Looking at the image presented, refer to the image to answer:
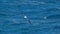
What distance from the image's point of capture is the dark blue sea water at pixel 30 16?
9.71 feet

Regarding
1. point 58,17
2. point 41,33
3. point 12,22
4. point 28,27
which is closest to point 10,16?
point 12,22

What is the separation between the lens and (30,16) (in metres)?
3.01

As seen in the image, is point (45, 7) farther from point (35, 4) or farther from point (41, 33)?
point (41, 33)

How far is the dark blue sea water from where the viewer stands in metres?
2.96

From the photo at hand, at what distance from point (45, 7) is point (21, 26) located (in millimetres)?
465

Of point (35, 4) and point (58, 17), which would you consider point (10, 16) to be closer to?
point (35, 4)

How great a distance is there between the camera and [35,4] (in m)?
3.05

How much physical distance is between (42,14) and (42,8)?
93 mm

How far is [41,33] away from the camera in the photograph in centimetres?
295

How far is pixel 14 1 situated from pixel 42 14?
467 millimetres

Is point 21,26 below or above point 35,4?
below

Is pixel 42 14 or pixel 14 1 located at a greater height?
pixel 14 1

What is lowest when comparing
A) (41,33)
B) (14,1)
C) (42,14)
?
(41,33)

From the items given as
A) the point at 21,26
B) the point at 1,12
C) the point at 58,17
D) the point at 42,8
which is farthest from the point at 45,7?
the point at 1,12
